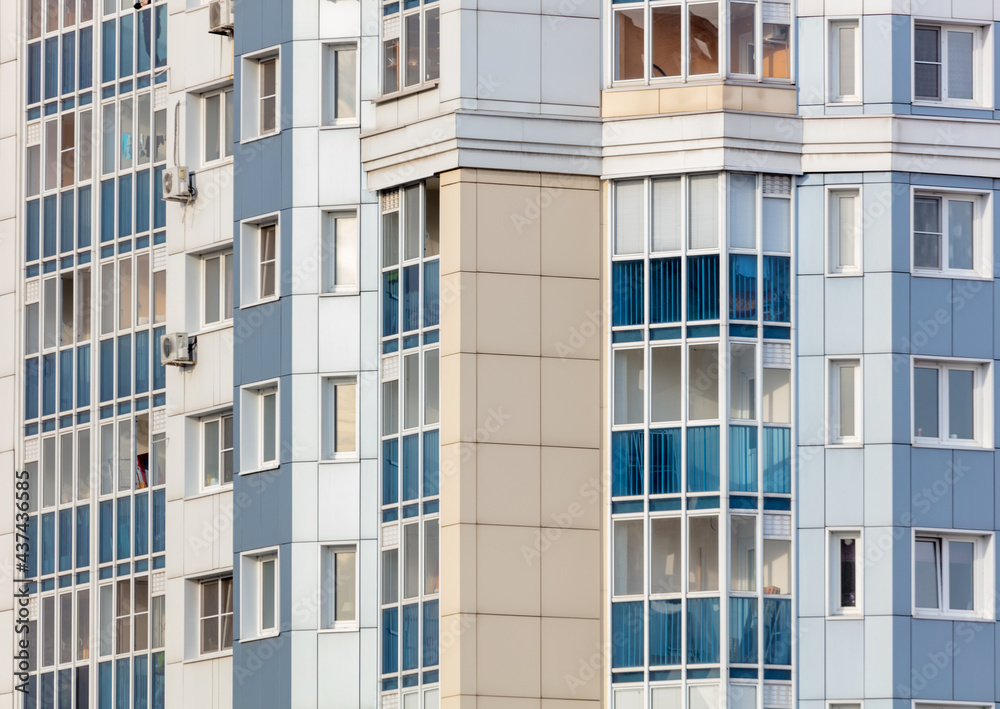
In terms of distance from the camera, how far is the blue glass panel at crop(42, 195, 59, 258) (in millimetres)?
68875

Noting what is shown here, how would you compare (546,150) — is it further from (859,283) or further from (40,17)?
(40,17)

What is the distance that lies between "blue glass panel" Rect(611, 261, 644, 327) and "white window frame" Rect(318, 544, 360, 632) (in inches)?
279

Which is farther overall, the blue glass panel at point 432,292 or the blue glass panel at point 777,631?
the blue glass panel at point 432,292

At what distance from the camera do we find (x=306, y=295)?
60.0m

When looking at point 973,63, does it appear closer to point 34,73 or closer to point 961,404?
point 961,404

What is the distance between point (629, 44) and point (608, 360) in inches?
260

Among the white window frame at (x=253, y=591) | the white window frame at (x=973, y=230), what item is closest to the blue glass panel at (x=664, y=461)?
the white window frame at (x=973, y=230)

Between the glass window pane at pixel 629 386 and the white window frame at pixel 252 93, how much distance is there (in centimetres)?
957

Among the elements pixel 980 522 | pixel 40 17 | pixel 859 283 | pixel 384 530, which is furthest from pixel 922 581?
pixel 40 17

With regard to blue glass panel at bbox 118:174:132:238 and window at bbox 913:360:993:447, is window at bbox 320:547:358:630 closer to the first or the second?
blue glass panel at bbox 118:174:132:238

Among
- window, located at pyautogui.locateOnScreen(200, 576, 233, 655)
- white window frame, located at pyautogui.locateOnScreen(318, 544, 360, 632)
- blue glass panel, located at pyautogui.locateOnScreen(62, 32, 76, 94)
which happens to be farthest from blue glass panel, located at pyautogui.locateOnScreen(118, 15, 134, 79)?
white window frame, located at pyautogui.locateOnScreen(318, 544, 360, 632)

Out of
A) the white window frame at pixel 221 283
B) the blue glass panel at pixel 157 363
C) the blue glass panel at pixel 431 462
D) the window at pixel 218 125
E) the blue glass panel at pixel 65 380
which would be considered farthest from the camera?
the blue glass panel at pixel 65 380

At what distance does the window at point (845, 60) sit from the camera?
2306 inches

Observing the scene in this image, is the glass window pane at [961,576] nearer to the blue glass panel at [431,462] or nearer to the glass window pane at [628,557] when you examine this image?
the glass window pane at [628,557]
